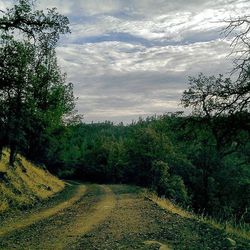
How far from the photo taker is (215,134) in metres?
13.6

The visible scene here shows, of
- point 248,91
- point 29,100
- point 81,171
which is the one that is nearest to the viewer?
point 248,91

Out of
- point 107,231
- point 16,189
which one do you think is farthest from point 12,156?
point 107,231

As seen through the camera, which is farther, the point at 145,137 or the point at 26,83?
the point at 145,137

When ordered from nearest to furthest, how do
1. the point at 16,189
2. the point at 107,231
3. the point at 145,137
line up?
the point at 107,231 → the point at 16,189 → the point at 145,137

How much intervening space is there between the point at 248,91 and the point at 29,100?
29380 mm

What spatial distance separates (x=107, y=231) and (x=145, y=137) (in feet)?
208

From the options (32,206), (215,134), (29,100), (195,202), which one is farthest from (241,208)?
(215,134)

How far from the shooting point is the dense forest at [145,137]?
44.9 ft

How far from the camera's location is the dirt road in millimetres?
13277

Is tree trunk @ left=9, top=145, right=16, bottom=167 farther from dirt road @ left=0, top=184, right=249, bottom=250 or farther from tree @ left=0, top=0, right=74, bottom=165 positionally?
dirt road @ left=0, top=184, right=249, bottom=250

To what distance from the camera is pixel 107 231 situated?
16484mm

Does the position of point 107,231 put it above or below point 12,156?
below

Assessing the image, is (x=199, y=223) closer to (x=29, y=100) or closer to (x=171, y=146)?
(x=29, y=100)

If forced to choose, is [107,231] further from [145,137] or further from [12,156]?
[145,137]
